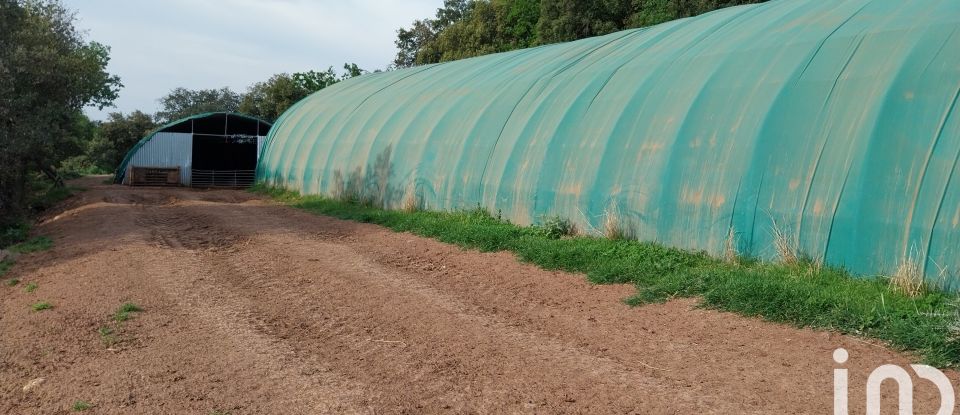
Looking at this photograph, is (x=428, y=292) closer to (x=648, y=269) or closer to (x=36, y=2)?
(x=648, y=269)

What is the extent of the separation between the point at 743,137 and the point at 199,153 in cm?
3268

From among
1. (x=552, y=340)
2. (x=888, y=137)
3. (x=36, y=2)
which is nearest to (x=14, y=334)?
(x=552, y=340)

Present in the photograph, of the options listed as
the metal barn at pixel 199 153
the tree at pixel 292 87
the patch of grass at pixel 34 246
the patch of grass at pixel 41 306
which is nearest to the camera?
the patch of grass at pixel 41 306

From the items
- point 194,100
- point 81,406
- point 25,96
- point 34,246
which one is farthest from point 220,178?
point 194,100

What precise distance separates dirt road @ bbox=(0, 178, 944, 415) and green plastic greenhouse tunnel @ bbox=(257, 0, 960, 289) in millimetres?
1915

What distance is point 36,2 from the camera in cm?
2838

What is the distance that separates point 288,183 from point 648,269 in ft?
68.0

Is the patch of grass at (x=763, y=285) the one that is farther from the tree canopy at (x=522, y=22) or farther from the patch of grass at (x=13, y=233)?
the tree canopy at (x=522, y=22)

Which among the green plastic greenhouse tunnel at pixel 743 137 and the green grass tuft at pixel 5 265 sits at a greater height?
the green plastic greenhouse tunnel at pixel 743 137

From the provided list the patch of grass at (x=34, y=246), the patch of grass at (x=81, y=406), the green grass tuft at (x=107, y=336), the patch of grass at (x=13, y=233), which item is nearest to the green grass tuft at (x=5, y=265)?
the patch of grass at (x=34, y=246)

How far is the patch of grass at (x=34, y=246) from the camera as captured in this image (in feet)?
48.1

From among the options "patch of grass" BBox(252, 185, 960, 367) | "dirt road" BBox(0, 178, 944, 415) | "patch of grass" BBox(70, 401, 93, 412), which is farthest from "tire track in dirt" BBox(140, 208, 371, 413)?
"patch of grass" BBox(252, 185, 960, 367)

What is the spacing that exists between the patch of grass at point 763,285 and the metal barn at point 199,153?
86.6 feet

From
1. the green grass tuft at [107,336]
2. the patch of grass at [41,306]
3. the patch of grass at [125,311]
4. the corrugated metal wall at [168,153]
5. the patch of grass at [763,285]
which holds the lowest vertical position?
the patch of grass at [41,306]
